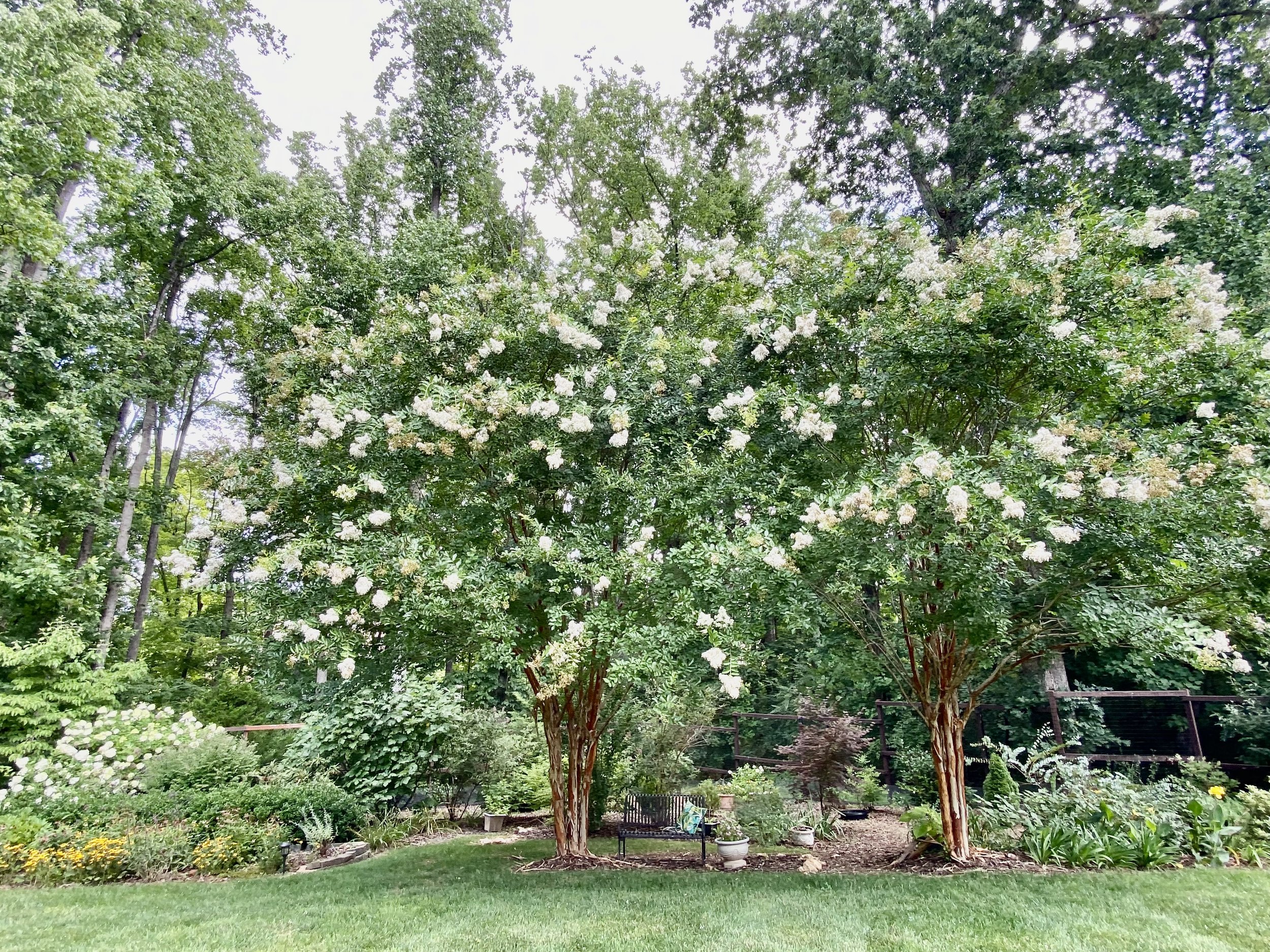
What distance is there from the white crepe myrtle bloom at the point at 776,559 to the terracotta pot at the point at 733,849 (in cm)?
294

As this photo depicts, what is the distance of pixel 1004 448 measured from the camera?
426 cm

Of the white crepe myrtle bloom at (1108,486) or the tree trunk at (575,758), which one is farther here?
the tree trunk at (575,758)

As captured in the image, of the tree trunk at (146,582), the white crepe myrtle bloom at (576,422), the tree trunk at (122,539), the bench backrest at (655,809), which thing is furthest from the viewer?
the tree trunk at (146,582)

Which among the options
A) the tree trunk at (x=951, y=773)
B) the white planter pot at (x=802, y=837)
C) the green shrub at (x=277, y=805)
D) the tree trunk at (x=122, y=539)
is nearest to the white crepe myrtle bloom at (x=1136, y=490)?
the tree trunk at (x=951, y=773)

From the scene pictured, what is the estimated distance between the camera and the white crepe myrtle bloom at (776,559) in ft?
13.0

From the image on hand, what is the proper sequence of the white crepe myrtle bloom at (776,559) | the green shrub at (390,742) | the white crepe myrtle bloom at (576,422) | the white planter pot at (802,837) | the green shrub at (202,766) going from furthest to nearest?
the green shrub at (390,742) → the green shrub at (202,766) → the white planter pot at (802,837) → the white crepe myrtle bloom at (576,422) → the white crepe myrtle bloom at (776,559)

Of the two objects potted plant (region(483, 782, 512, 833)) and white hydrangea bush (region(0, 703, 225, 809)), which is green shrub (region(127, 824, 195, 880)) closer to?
white hydrangea bush (region(0, 703, 225, 809))

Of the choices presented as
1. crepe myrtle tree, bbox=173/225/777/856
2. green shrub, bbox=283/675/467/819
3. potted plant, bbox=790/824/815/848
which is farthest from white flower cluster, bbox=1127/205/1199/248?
green shrub, bbox=283/675/467/819

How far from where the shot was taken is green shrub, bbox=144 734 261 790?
23.0 feet

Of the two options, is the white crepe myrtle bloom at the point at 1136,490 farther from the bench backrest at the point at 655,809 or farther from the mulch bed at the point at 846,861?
the bench backrest at the point at 655,809

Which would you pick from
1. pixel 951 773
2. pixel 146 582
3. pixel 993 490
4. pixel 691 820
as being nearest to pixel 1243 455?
pixel 993 490

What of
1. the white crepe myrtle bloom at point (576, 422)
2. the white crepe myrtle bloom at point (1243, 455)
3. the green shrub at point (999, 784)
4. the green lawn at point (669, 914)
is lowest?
the green lawn at point (669, 914)

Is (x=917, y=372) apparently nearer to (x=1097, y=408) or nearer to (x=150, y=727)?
(x=1097, y=408)

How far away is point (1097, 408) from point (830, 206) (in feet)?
29.4
